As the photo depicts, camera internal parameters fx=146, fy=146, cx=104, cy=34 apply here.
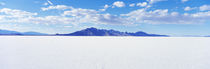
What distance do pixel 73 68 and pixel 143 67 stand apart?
2.04 metres

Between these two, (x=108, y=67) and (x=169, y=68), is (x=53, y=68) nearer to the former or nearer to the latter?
(x=108, y=67)

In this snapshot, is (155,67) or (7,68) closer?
(7,68)

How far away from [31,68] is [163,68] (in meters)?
3.71

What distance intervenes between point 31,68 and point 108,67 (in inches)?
83.5

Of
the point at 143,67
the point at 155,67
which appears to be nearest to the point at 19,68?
the point at 143,67

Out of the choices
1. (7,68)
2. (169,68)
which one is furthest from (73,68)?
(169,68)

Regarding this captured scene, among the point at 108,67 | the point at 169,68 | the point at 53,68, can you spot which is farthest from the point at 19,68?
the point at 169,68

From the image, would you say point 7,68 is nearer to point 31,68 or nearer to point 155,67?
point 31,68

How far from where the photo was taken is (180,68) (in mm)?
4281

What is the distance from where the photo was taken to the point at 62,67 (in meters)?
4.23

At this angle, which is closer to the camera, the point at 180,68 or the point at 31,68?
the point at 31,68

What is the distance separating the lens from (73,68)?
13.4ft

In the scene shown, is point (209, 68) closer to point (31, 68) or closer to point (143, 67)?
point (143, 67)

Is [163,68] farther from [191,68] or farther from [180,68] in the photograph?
[191,68]
